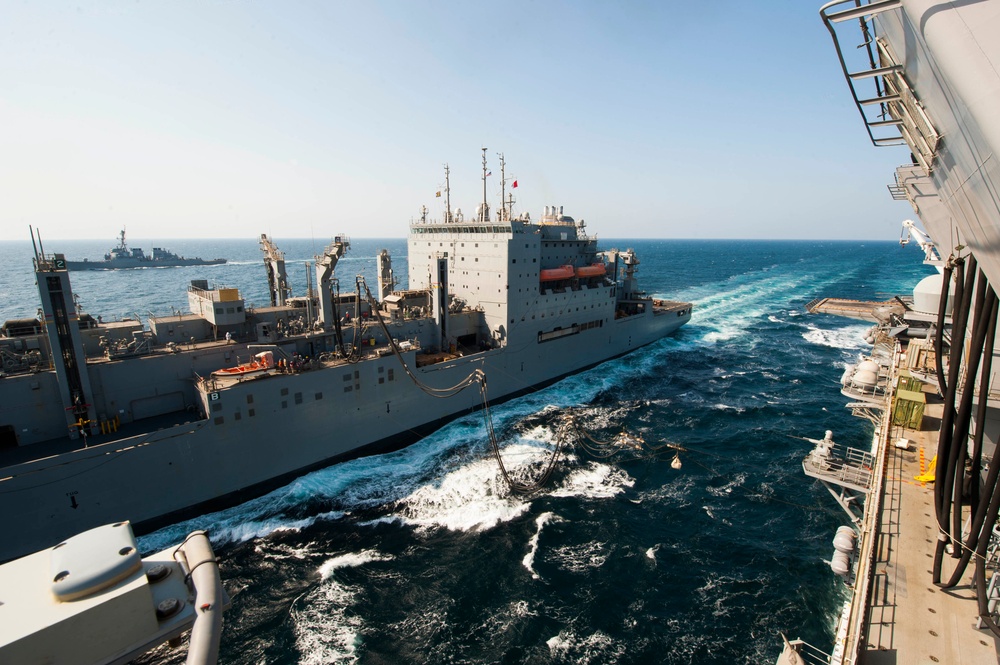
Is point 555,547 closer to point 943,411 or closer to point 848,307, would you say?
point 943,411

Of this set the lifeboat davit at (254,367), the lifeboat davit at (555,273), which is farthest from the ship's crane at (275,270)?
the lifeboat davit at (555,273)

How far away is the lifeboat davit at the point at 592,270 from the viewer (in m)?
30.1

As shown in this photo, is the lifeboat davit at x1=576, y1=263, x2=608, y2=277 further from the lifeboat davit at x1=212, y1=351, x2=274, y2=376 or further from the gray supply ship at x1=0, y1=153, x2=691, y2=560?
the lifeboat davit at x1=212, y1=351, x2=274, y2=376

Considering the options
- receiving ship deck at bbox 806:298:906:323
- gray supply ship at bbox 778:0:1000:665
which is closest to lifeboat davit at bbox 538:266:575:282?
gray supply ship at bbox 778:0:1000:665

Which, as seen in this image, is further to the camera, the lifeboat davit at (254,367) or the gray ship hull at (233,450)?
the lifeboat davit at (254,367)

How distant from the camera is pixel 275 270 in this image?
23078mm

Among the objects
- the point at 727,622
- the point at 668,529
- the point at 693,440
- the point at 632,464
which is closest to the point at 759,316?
the point at 693,440

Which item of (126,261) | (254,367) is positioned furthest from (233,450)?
(126,261)

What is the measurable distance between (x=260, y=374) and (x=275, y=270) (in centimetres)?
795

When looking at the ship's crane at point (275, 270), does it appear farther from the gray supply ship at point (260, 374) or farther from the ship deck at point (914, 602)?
the ship deck at point (914, 602)

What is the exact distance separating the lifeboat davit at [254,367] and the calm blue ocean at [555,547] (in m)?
2.92

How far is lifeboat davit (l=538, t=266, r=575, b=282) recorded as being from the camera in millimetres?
27266

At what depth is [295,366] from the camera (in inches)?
698

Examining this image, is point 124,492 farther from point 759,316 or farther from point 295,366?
point 759,316
